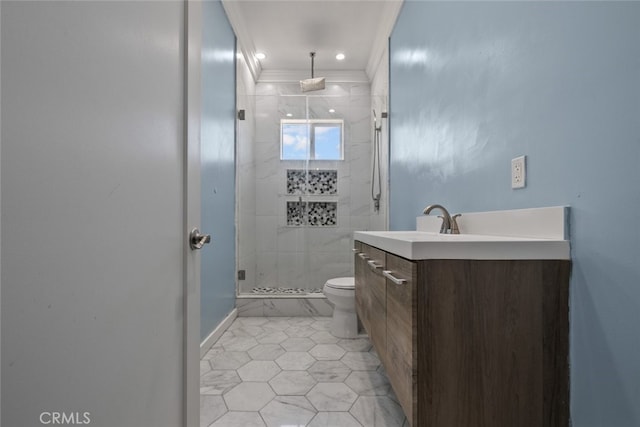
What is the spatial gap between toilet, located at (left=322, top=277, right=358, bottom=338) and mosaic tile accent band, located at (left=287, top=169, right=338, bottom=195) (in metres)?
1.54

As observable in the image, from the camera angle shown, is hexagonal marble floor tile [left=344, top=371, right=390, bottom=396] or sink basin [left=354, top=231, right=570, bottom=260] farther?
hexagonal marble floor tile [left=344, top=371, right=390, bottom=396]

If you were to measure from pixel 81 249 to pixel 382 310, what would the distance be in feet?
3.50

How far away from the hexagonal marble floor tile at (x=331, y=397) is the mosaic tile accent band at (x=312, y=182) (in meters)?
2.36

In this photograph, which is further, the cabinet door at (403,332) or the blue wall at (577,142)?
the cabinet door at (403,332)

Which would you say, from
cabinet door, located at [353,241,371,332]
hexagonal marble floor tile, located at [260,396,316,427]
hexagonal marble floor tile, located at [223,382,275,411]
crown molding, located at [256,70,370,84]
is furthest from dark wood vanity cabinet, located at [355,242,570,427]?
crown molding, located at [256,70,370,84]

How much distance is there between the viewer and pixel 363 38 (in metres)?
3.14

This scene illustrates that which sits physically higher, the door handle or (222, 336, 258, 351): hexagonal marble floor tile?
the door handle

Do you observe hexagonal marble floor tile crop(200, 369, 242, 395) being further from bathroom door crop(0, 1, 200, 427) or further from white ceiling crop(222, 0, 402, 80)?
white ceiling crop(222, 0, 402, 80)

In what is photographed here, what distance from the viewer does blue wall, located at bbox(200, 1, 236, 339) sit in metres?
2.11

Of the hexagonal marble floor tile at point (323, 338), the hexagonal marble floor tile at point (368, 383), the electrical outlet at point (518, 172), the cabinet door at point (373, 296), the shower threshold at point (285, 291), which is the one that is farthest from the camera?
the shower threshold at point (285, 291)

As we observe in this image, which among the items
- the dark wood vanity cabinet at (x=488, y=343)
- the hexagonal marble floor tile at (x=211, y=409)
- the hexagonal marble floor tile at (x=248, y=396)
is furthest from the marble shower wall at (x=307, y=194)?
the dark wood vanity cabinet at (x=488, y=343)

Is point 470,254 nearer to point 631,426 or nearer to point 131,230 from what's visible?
point 631,426

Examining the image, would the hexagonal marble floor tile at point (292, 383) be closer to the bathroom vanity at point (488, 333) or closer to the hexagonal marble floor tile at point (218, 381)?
the hexagonal marble floor tile at point (218, 381)

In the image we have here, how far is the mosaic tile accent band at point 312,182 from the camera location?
368 cm
